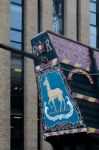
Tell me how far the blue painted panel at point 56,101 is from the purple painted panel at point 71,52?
70 cm

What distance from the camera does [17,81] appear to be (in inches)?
1387

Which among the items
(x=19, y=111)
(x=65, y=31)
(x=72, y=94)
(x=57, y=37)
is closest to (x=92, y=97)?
(x=72, y=94)

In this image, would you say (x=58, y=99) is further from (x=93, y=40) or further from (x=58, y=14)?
(x=93, y=40)

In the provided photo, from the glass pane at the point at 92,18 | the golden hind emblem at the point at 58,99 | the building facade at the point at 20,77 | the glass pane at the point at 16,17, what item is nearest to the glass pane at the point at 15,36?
the building facade at the point at 20,77

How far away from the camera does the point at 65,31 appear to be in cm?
3894

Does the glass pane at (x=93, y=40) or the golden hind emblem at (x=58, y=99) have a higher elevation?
the golden hind emblem at (x=58, y=99)

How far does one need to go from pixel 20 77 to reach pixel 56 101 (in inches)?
630

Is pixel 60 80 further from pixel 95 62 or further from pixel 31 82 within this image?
pixel 31 82

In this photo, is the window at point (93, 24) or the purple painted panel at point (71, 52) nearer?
the purple painted panel at point (71, 52)

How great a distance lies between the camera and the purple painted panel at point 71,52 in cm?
1944

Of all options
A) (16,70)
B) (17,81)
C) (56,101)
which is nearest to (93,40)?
(16,70)

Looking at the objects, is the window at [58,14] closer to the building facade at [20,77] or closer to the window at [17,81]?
the building facade at [20,77]

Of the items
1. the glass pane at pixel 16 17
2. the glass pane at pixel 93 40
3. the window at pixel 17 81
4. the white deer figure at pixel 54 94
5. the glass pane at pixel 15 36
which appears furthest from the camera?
the glass pane at pixel 93 40

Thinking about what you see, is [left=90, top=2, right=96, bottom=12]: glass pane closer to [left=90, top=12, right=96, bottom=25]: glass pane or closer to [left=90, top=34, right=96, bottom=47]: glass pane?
[left=90, top=12, right=96, bottom=25]: glass pane
